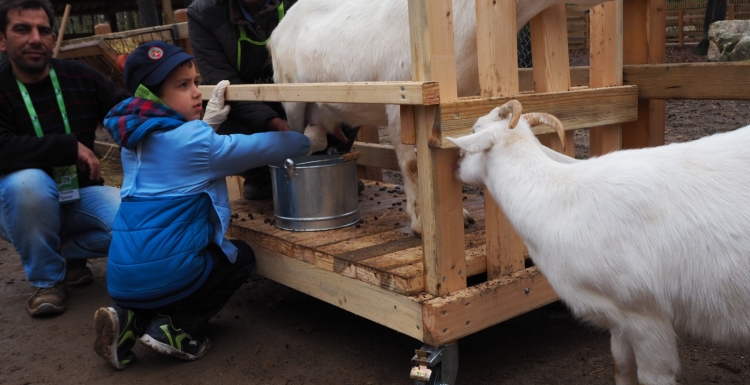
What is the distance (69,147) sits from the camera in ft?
13.4

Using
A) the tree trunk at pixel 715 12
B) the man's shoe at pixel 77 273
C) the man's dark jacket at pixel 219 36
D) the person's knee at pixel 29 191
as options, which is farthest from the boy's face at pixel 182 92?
the tree trunk at pixel 715 12

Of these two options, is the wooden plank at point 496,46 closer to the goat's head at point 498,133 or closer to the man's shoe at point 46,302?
the goat's head at point 498,133

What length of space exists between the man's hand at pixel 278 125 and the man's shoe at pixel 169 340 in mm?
1342

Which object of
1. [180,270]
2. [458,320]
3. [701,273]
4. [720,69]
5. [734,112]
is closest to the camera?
[701,273]

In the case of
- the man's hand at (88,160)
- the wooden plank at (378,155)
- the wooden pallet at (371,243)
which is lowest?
the wooden pallet at (371,243)

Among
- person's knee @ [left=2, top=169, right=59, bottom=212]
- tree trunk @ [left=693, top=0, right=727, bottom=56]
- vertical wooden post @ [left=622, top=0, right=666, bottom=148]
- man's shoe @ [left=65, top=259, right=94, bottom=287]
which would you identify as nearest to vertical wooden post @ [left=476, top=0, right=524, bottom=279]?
vertical wooden post @ [left=622, top=0, right=666, bottom=148]

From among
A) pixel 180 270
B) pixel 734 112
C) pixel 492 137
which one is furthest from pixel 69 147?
pixel 734 112

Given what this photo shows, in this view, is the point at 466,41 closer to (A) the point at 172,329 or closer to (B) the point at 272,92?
(B) the point at 272,92

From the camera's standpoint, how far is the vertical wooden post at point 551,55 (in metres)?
3.12

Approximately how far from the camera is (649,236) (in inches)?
83.9

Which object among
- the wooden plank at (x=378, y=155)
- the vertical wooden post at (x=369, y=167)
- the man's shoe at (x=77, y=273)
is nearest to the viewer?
the man's shoe at (x=77, y=273)

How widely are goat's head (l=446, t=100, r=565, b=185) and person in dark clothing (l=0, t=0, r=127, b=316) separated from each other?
2.67 m

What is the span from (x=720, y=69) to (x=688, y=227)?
50.6 inches

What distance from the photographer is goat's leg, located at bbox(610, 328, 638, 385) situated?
242 centimetres
